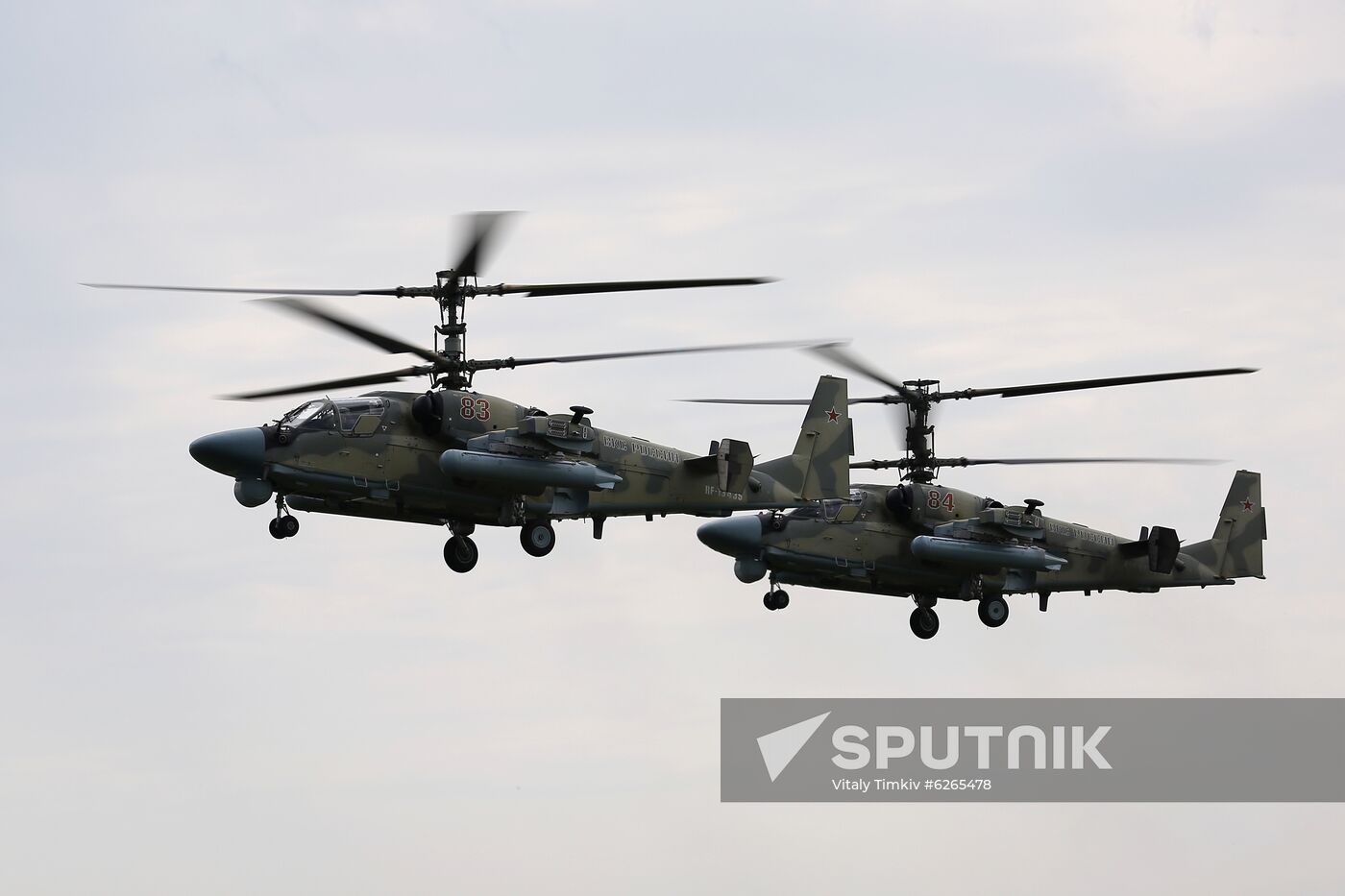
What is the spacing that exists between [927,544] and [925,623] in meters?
4.23

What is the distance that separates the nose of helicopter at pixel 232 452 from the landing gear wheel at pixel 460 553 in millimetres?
5323

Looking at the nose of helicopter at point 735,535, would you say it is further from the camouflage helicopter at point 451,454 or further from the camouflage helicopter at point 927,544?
the camouflage helicopter at point 451,454

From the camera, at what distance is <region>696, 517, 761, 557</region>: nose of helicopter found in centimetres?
6525

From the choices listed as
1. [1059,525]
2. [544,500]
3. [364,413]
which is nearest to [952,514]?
[1059,525]

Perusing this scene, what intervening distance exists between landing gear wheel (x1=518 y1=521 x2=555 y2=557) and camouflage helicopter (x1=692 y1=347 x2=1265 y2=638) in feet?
29.8

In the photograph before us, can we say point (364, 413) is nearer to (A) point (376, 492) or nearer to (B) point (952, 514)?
(A) point (376, 492)

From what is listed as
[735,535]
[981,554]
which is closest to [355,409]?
[735,535]

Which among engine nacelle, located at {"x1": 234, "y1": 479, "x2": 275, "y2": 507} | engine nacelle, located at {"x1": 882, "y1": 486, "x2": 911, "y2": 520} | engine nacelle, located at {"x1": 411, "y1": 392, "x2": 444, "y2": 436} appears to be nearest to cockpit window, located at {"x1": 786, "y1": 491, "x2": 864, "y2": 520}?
engine nacelle, located at {"x1": 882, "y1": 486, "x2": 911, "y2": 520}

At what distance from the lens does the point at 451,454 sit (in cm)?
5469

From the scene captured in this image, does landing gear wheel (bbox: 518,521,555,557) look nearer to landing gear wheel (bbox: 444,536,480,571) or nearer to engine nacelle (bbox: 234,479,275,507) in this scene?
landing gear wheel (bbox: 444,536,480,571)

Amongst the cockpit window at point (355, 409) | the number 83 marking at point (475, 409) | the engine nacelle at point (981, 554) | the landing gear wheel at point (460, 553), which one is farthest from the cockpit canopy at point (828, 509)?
the cockpit window at point (355, 409)

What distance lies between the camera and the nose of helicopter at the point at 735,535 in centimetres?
6525

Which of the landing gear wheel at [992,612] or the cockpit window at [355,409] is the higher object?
the cockpit window at [355,409]

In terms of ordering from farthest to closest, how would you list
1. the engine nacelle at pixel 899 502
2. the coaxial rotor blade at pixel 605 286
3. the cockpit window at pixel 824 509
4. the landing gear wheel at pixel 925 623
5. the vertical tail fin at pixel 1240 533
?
the vertical tail fin at pixel 1240 533 < the landing gear wheel at pixel 925 623 < the engine nacelle at pixel 899 502 < the cockpit window at pixel 824 509 < the coaxial rotor blade at pixel 605 286
